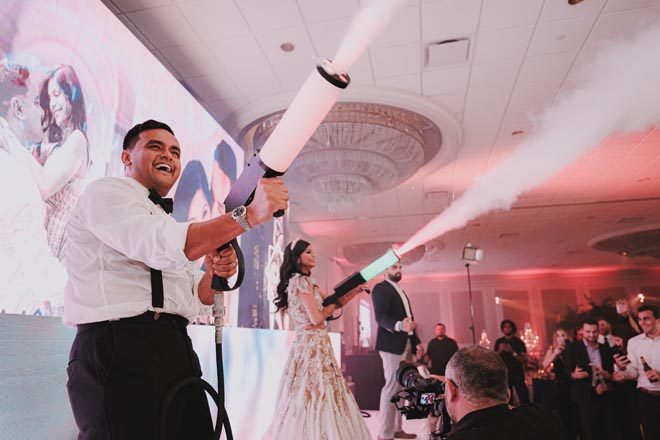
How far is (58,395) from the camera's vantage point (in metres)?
1.91

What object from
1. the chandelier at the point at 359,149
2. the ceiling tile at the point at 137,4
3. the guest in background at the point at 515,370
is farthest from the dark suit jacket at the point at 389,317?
the ceiling tile at the point at 137,4

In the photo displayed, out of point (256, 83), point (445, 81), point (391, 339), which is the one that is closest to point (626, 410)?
point (391, 339)

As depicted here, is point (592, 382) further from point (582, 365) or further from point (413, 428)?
point (413, 428)

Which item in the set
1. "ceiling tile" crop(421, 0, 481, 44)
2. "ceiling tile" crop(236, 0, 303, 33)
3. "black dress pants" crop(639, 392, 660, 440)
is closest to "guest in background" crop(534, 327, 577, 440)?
"black dress pants" crop(639, 392, 660, 440)

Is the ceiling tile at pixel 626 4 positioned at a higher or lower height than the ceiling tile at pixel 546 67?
higher

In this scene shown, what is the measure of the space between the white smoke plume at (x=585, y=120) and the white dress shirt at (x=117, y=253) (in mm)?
1947

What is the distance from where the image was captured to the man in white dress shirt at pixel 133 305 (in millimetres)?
1030

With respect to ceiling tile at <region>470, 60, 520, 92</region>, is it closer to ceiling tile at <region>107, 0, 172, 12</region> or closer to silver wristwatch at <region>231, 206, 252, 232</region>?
ceiling tile at <region>107, 0, 172, 12</region>

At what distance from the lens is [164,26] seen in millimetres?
3305

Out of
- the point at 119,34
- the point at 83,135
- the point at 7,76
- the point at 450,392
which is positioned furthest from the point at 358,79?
the point at 450,392

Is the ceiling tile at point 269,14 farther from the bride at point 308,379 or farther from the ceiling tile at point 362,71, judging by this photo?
the bride at point 308,379

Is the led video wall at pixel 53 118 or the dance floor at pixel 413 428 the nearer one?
the led video wall at pixel 53 118

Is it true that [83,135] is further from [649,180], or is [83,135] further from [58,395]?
[649,180]

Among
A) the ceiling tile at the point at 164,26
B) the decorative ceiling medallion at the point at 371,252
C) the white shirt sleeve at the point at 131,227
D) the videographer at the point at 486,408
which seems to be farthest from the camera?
the decorative ceiling medallion at the point at 371,252
